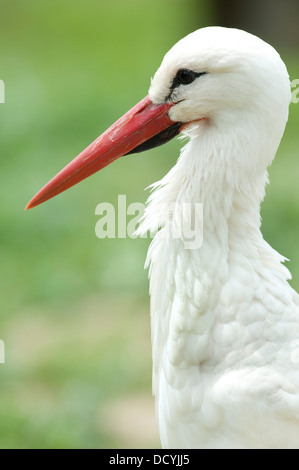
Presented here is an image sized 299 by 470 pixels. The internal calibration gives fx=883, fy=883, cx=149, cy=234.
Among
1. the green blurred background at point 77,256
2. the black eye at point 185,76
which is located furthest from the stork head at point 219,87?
the green blurred background at point 77,256

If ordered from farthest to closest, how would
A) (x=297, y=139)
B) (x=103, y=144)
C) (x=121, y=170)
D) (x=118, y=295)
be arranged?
(x=297, y=139)
(x=121, y=170)
(x=118, y=295)
(x=103, y=144)

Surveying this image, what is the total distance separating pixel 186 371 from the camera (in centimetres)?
273

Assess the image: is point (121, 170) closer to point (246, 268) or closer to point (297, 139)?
point (297, 139)

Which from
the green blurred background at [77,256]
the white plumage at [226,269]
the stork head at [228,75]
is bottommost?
Answer: the white plumage at [226,269]

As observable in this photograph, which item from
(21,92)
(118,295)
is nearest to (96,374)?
(118,295)

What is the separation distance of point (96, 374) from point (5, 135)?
420 centimetres

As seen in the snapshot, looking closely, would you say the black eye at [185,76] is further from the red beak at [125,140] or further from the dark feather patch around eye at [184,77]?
the red beak at [125,140]

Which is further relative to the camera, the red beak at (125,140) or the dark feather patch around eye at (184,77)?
the red beak at (125,140)

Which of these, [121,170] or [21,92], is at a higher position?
[21,92]

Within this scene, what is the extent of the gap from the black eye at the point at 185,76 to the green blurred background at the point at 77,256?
2.34m

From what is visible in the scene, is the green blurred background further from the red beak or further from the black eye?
the black eye

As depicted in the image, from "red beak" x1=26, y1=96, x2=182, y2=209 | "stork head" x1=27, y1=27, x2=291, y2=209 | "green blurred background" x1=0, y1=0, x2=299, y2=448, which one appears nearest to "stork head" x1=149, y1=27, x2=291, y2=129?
"stork head" x1=27, y1=27, x2=291, y2=209

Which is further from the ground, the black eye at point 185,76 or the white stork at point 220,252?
the black eye at point 185,76

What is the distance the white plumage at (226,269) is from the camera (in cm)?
257
